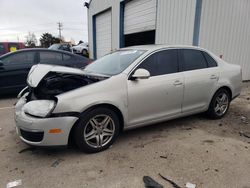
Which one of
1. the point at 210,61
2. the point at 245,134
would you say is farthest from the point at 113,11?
the point at 245,134

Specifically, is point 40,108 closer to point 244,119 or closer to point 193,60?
point 193,60

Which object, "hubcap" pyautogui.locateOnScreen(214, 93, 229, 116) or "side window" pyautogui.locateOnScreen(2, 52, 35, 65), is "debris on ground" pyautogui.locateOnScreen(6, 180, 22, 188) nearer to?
"hubcap" pyautogui.locateOnScreen(214, 93, 229, 116)

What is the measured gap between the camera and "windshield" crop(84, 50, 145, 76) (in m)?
3.37

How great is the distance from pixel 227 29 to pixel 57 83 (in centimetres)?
715

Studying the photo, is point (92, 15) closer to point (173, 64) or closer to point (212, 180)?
point (173, 64)

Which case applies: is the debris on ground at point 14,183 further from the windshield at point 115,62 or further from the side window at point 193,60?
the side window at point 193,60

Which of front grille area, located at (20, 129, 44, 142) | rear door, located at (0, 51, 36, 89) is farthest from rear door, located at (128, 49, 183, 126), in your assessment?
rear door, located at (0, 51, 36, 89)

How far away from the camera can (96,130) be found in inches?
116

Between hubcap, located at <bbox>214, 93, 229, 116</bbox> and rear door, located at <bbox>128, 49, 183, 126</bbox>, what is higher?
rear door, located at <bbox>128, 49, 183, 126</bbox>

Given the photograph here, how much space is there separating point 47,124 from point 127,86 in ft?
4.02

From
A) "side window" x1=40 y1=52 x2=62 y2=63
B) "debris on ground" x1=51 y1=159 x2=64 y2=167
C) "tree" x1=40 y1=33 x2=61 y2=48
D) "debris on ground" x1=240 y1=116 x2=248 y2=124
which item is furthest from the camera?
"tree" x1=40 y1=33 x2=61 y2=48

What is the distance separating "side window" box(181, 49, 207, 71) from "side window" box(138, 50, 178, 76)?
0.73 feet

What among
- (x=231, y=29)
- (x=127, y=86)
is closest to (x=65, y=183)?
(x=127, y=86)

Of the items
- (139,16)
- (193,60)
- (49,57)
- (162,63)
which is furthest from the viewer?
(139,16)
